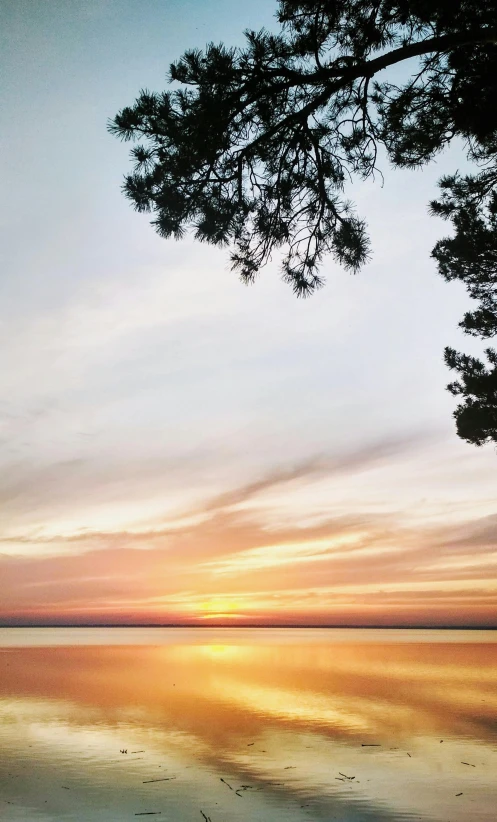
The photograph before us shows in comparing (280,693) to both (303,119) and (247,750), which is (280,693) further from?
(303,119)

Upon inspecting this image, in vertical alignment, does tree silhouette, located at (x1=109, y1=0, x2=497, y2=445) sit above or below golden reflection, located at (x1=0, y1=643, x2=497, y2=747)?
above

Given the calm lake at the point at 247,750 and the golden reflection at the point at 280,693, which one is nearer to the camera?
the calm lake at the point at 247,750

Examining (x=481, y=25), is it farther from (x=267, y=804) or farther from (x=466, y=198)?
(x=267, y=804)

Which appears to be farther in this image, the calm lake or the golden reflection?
the golden reflection

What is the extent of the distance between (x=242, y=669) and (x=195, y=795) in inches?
560

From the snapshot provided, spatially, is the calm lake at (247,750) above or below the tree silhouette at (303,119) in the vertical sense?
below

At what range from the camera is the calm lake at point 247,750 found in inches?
226

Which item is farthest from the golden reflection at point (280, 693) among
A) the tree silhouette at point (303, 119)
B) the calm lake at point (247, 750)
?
the tree silhouette at point (303, 119)

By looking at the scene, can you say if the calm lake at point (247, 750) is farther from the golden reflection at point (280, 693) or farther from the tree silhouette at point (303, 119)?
the tree silhouette at point (303, 119)

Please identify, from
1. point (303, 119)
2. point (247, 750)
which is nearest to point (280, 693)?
point (247, 750)

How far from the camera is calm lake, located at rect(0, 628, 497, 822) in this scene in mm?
5738


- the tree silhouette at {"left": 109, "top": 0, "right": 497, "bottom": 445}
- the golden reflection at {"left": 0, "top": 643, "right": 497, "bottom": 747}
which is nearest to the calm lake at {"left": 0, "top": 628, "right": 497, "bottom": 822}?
the golden reflection at {"left": 0, "top": 643, "right": 497, "bottom": 747}

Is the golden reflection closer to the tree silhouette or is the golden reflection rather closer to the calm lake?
the calm lake

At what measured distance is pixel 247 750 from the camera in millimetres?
8062
